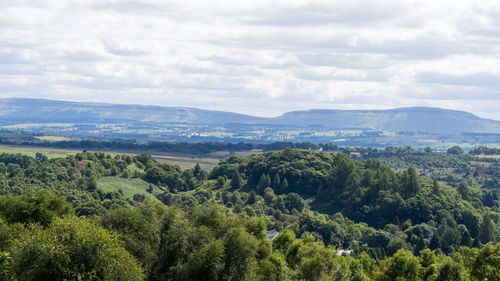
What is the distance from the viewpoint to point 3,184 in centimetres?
16350

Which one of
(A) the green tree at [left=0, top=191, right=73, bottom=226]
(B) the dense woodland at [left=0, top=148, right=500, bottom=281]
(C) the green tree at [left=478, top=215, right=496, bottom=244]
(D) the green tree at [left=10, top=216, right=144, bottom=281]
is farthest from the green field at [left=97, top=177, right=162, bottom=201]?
(D) the green tree at [left=10, top=216, right=144, bottom=281]

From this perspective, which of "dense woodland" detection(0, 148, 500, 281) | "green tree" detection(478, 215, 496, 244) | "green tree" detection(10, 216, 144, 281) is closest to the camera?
"green tree" detection(10, 216, 144, 281)

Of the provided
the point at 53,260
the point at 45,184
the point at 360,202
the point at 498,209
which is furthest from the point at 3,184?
the point at 498,209

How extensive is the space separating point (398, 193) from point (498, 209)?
147ft

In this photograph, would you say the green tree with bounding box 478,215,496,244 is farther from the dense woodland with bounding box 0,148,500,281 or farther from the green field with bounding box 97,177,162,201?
the green field with bounding box 97,177,162,201

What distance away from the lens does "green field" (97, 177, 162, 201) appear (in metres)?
180

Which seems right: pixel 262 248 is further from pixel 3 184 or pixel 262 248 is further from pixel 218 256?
pixel 3 184

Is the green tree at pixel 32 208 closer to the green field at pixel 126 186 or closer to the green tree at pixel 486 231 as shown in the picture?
the green field at pixel 126 186

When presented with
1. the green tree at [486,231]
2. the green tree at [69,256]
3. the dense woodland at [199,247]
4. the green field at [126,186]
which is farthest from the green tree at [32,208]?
the green tree at [486,231]

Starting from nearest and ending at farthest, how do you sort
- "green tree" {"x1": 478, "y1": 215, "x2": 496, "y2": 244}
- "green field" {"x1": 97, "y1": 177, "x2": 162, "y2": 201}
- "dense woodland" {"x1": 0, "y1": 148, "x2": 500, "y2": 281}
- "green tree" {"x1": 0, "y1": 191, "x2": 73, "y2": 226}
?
1. "dense woodland" {"x1": 0, "y1": 148, "x2": 500, "y2": 281}
2. "green tree" {"x1": 0, "y1": 191, "x2": 73, "y2": 226}
3. "green tree" {"x1": 478, "y1": 215, "x2": 496, "y2": 244}
4. "green field" {"x1": 97, "y1": 177, "x2": 162, "y2": 201}

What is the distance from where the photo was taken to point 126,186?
189m

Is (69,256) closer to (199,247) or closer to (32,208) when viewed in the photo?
(199,247)

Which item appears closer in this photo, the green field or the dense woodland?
the dense woodland

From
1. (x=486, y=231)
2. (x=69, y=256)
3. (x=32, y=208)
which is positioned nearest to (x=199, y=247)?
(x=69, y=256)
